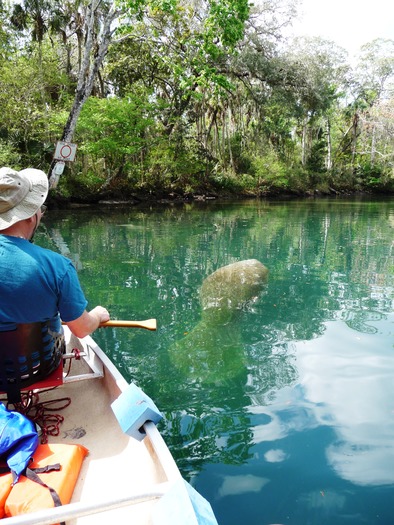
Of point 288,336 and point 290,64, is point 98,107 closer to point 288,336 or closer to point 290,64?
point 290,64

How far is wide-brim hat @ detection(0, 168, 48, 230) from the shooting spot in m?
2.19

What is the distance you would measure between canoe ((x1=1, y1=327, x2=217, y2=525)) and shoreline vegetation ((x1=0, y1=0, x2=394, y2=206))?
10.5m

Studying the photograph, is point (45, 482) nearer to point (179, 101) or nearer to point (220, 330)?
point (220, 330)

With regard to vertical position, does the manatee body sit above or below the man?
below

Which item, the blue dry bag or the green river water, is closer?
the blue dry bag

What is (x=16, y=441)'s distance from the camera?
1975mm

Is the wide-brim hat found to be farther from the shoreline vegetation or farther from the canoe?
the shoreline vegetation

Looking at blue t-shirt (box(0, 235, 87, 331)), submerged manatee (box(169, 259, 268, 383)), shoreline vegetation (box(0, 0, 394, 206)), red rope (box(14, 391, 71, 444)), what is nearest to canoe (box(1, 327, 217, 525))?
red rope (box(14, 391, 71, 444))

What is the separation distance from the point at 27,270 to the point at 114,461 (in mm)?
1172

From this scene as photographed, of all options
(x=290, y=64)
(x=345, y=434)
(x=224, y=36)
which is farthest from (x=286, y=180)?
(x=345, y=434)

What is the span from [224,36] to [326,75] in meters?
15.9

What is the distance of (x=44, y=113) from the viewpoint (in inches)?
682

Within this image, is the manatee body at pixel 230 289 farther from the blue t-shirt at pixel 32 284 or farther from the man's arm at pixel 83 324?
the blue t-shirt at pixel 32 284

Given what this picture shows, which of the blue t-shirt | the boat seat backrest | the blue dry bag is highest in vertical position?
the blue t-shirt
